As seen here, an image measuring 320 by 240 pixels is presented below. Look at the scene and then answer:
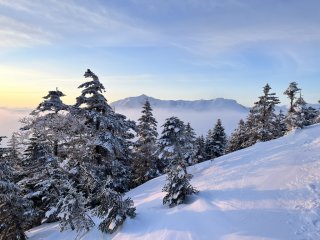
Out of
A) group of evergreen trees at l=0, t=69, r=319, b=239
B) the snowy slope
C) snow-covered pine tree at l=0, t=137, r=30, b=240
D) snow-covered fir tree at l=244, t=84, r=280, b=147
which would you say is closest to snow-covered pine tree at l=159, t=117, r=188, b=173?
group of evergreen trees at l=0, t=69, r=319, b=239

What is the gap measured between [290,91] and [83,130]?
27.9 meters

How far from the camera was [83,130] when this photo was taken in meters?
27.6

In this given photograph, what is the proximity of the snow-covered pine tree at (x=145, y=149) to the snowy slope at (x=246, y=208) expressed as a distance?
1728 cm

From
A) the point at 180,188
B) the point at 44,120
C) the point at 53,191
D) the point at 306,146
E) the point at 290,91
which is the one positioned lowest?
the point at 53,191

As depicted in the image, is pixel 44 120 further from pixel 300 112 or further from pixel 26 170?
pixel 300 112

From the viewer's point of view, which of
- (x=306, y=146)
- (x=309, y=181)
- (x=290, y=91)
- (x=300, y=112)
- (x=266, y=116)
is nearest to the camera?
(x=309, y=181)

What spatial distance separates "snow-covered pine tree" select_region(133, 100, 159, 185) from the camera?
4216 cm

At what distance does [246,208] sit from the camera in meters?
16.7

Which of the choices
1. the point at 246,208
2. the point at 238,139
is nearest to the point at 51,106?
the point at 246,208

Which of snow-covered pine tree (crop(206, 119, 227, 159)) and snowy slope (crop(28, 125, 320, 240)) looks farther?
snow-covered pine tree (crop(206, 119, 227, 159))

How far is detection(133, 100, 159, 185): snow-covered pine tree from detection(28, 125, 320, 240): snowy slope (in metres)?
17.3

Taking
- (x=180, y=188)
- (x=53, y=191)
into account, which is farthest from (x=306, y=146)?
(x=53, y=191)

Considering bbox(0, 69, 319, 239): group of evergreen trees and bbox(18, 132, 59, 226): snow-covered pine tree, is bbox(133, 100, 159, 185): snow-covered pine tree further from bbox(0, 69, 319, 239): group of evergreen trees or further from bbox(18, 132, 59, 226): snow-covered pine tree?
bbox(18, 132, 59, 226): snow-covered pine tree

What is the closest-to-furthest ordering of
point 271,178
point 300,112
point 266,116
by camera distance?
1. point 271,178
2. point 300,112
3. point 266,116
